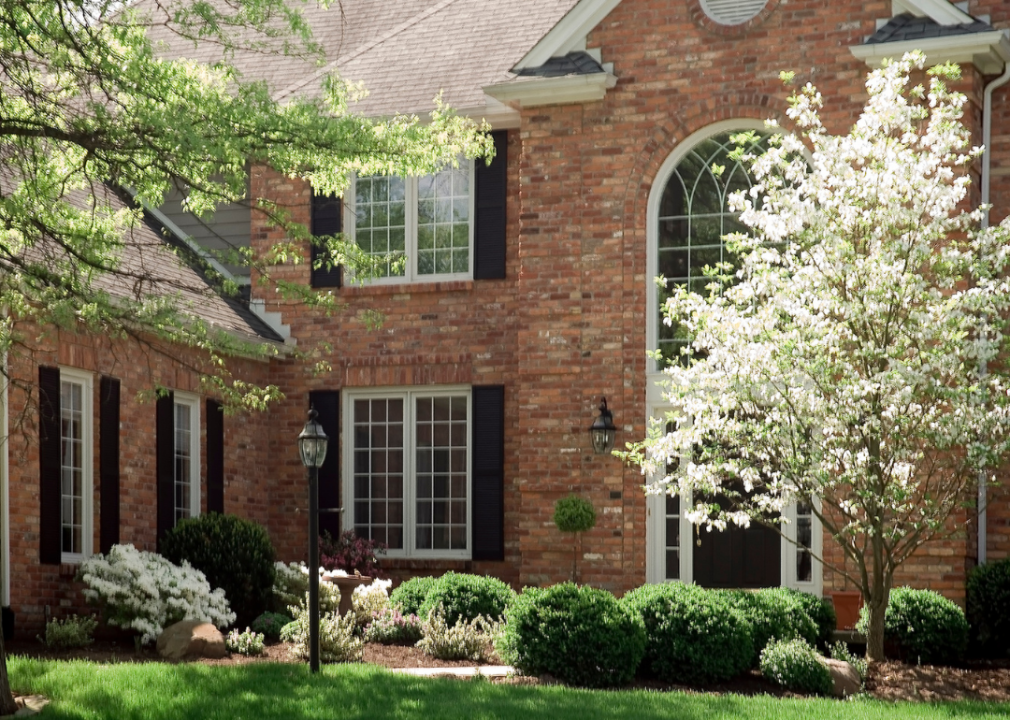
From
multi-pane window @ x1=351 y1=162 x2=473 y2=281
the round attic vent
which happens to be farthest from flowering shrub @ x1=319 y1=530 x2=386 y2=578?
the round attic vent

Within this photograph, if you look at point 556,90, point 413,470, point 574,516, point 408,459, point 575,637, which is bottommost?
point 575,637

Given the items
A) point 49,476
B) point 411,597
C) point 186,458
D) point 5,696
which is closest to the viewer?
point 5,696

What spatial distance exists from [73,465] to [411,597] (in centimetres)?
354

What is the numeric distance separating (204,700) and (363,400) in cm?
758

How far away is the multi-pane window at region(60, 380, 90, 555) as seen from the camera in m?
13.4

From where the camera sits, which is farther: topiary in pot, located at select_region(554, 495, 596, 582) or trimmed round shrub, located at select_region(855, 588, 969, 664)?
topiary in pot, located at select_region(554, 495, 596, 582)

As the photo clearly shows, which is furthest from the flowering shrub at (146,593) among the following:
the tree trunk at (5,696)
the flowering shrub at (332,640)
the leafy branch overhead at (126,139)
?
the tree trunk at (5,696)

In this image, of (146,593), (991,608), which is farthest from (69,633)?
(991,608)

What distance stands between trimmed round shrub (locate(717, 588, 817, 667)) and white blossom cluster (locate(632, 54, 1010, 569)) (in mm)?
714

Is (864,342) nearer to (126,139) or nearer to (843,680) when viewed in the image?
(843,680)

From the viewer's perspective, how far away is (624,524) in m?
14.5

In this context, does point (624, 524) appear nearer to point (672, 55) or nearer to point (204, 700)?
point (672, 55)

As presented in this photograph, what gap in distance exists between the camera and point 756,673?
1138 cm

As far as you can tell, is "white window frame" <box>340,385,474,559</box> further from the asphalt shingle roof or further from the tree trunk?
the tree trunk
